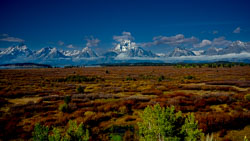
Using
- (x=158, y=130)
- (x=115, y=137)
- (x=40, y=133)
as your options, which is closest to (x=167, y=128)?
(x=158, y=130)

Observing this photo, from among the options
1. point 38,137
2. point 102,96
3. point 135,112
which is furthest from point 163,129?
point 102,96

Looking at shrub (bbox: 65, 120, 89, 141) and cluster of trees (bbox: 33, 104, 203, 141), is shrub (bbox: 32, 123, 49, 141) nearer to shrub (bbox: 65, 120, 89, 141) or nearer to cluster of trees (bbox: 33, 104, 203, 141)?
cluster of trees (bbox: 33, 104, 203, 141)

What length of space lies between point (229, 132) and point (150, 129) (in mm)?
8283

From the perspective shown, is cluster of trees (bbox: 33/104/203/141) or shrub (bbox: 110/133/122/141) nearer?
cluster of trees (bbox: 33/104/203/141)

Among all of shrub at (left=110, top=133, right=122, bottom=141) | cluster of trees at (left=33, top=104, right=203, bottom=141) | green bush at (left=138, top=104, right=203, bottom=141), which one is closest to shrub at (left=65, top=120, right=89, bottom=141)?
cluster of trees at (left=33, top=104, right=203, bottom=141)

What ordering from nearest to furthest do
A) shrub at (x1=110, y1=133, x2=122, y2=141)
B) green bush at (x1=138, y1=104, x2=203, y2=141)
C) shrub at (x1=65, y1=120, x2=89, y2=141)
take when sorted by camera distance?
green bush at (x1=138, y1=104, x2=203, y2=141) < shrub at (x1=65, y1=120, x2=89, y2=141) < shrub at (x1=110, y1=133, x2=122, y2=141)

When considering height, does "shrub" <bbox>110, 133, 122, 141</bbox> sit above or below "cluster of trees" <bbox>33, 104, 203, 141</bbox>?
below

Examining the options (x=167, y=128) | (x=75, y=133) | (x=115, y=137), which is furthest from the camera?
(x=115, y=137)

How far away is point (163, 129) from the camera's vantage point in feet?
18.5

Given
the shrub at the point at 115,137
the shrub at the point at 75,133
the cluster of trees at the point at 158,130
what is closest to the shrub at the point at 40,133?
the cluster of trees at the point at 158,130

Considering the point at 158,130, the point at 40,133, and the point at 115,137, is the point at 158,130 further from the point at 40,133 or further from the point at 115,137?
the point at 115,137

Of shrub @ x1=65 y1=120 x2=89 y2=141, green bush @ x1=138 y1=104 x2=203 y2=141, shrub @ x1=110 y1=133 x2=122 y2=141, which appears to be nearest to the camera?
green bush @ x1=138 y1=104 x2=203 y2=141

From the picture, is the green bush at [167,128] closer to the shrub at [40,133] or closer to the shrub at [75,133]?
the shrub at [75,133]

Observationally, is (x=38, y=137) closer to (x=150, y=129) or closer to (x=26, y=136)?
(x=150, y=129)
